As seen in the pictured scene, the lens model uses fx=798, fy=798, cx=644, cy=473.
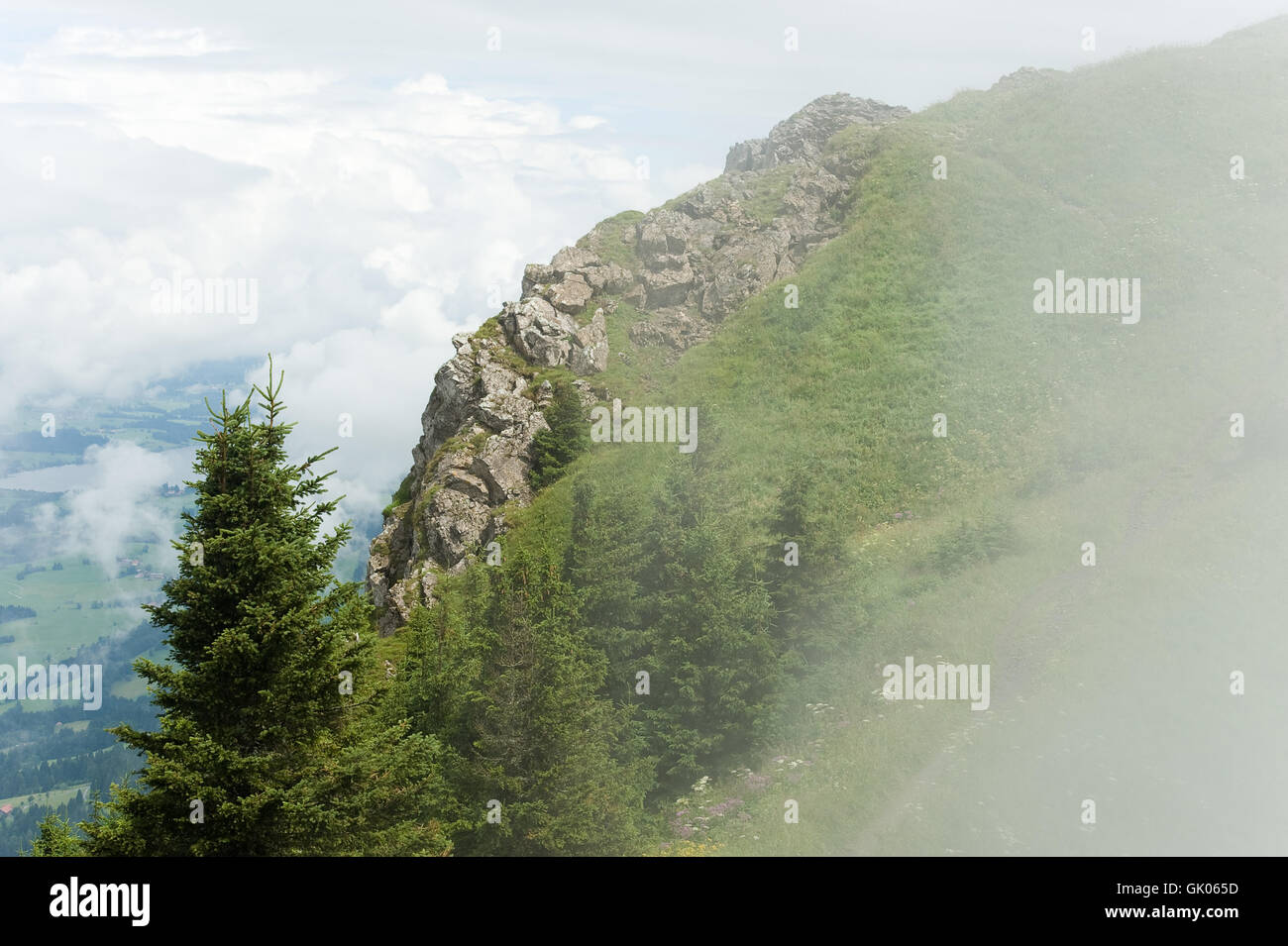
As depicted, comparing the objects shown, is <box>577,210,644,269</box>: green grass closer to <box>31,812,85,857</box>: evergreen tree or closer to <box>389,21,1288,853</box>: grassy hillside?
<box>389,21,1288,853</box>: grassy hillside

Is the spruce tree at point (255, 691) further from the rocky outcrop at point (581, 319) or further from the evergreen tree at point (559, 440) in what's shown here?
the evergreen tree at point (559, 440)

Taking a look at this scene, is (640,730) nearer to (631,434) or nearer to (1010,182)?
(631,434)

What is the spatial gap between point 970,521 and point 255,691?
30715mm

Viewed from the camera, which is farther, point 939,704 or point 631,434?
point 631,434

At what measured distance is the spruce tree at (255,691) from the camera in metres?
14.8

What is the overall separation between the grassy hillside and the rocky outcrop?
11.1 feet

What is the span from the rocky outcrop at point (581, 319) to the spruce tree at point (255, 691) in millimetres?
23862

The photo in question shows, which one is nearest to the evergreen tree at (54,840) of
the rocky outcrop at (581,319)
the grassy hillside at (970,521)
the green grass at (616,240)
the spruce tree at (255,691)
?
the spruce tree at (255,691)

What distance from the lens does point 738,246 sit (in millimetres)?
64375

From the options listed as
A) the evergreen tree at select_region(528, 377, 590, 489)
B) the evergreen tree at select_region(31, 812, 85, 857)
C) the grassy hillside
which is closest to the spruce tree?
the evergreen tree at select_region(31, 812, 85, 857)

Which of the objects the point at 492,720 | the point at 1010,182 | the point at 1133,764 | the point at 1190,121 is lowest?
the point at 1133,764

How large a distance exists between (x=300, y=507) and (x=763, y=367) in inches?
1586

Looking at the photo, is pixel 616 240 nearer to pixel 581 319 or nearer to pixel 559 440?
pixel 581 319
